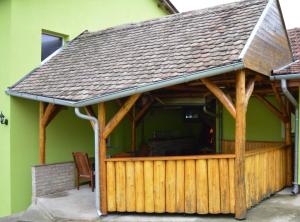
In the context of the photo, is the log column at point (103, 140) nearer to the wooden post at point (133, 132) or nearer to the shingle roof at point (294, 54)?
the shingle roof at point (294, 54)

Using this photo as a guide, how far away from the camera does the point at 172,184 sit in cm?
789

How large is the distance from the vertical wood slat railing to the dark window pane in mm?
5241

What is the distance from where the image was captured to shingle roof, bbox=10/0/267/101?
25.7ft

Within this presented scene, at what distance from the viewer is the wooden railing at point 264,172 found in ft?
26.7

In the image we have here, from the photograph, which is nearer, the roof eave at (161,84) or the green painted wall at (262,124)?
the roof eave at (161,84)

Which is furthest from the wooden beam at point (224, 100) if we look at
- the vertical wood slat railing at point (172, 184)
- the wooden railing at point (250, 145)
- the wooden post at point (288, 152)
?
the wooden railing at point (250, 145)

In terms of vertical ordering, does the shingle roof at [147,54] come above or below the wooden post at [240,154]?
above

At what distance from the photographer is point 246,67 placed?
729 cm

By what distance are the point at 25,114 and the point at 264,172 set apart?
20.9ft

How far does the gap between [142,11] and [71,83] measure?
24.6 feet

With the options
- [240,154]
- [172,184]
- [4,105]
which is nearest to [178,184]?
[172,184]

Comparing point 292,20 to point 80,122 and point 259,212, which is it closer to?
point 80,122

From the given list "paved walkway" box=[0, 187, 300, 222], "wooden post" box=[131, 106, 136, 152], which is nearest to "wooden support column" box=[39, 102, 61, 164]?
"paved walkway" box=[0, 187, 300, 222]

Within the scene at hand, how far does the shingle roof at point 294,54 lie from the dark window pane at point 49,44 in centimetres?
675
